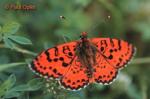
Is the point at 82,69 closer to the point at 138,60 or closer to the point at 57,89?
the point at 57,89

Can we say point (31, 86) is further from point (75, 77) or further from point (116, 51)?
point (116, 51)

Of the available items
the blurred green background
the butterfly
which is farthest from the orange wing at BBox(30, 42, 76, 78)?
the blurred green background

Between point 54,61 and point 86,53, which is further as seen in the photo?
point 86,53

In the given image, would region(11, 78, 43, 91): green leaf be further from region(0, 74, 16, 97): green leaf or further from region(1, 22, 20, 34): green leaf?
region(1, 22, 20, 34): green leaf

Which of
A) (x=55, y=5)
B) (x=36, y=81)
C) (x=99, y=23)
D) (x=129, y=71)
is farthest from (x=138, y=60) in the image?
(x=36, y=81)

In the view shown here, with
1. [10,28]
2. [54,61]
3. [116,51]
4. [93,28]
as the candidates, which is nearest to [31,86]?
[54,61]

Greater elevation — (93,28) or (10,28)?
(10,28)

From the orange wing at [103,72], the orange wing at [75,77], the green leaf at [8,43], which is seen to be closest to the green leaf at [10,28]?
the green leaf at [8,43]
